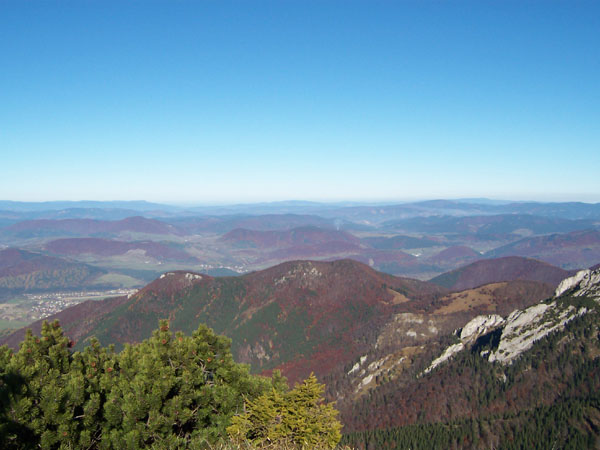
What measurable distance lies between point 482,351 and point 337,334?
82.7 metres

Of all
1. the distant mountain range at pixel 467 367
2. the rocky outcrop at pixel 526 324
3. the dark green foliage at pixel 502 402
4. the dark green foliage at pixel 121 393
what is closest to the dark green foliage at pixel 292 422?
the dark green foliage at pixel 121 393

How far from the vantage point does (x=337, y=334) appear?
196m

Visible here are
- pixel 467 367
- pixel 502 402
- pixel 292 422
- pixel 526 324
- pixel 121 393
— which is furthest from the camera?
pixel 526 324

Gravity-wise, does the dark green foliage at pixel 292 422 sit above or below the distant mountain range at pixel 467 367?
above

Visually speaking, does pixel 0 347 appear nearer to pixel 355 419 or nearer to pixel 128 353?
pixel 128 353

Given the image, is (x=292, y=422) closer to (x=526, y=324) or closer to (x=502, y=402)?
(x=502, y=402)

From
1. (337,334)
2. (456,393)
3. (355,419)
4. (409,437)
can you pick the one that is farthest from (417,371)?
(337,334)

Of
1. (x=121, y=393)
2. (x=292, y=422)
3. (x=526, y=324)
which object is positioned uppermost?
(x=121, y=393)

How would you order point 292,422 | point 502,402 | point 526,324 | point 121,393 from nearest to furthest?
point 292,422 < point 121,393 < point 502,402 < point 526,324

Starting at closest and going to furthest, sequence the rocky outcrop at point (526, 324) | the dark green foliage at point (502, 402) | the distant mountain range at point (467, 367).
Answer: the dark green foliage at point (502, 402)
the distant mountain range at point (467, 367)
the rocky outcrop at point (526, 324)

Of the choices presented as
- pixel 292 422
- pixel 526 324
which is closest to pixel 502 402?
pixel 526 324

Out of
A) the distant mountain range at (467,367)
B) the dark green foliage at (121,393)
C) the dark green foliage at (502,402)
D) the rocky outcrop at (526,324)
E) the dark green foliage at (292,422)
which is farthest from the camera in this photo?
the rocky outcrop at (526,324)

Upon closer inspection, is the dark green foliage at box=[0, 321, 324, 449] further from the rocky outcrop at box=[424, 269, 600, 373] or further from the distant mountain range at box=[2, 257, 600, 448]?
the rocky outcrop at box=[424, 269, 600, 373]

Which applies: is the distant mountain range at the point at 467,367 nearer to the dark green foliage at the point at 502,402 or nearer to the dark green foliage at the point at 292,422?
the dark green foliage at the point at 502,402
